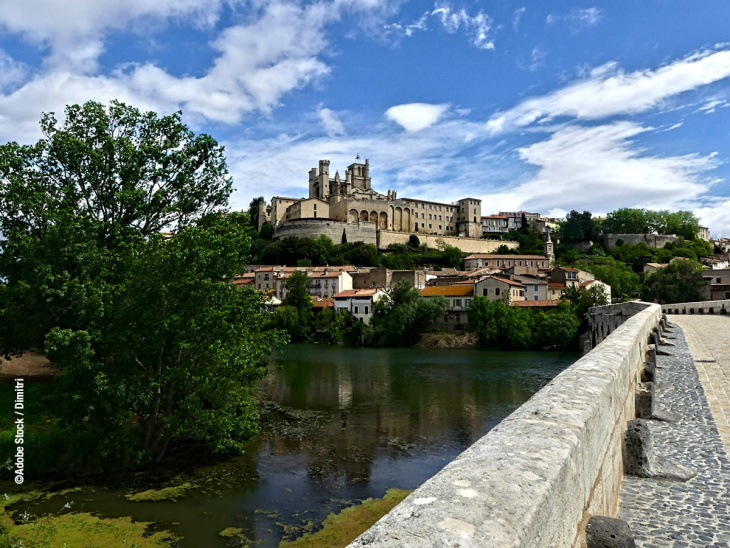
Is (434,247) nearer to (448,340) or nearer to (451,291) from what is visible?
(451,291)

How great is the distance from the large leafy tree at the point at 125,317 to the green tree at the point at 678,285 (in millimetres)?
48366

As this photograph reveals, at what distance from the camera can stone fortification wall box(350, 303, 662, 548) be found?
5.94 feet

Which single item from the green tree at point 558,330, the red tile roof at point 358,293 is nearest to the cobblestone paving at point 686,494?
the green tree at point 558,330

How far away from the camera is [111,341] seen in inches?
549

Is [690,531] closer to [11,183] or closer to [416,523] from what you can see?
[416,523]

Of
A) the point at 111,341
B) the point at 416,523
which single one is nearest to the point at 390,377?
the point at 111,341

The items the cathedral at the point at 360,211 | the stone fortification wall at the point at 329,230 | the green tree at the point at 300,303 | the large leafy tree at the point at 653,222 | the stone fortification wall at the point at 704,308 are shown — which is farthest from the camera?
the large leafy tree at the point at 653,222

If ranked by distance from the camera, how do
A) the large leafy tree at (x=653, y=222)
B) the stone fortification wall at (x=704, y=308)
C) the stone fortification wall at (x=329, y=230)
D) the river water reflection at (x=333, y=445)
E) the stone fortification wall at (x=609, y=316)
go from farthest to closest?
the large leafy tree at (x=653, y=222), the stone fortification wall at (x=329, y=230), the stone fortification wall at (x=704, y=308), the stone fortification wall at (x=609, y=316), the river water reflection at (x=333, y=445)

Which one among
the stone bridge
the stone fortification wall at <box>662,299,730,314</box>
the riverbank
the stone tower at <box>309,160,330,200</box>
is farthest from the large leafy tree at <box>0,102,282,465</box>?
the stone tower at <box>309,160,330,200</box>

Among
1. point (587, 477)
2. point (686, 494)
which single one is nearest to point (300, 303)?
point (686, 494)

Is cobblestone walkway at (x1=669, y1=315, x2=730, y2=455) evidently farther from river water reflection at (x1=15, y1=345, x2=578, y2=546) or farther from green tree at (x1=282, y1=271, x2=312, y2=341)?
green tree at (x1=282, y1=271, x2=312, y2=341)

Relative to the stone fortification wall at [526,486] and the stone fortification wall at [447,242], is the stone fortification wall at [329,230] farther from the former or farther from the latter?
the stone fortification wall at [526,486]

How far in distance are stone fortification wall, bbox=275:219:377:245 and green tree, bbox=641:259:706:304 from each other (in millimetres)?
56778

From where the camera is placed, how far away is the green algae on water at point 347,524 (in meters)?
9.98
